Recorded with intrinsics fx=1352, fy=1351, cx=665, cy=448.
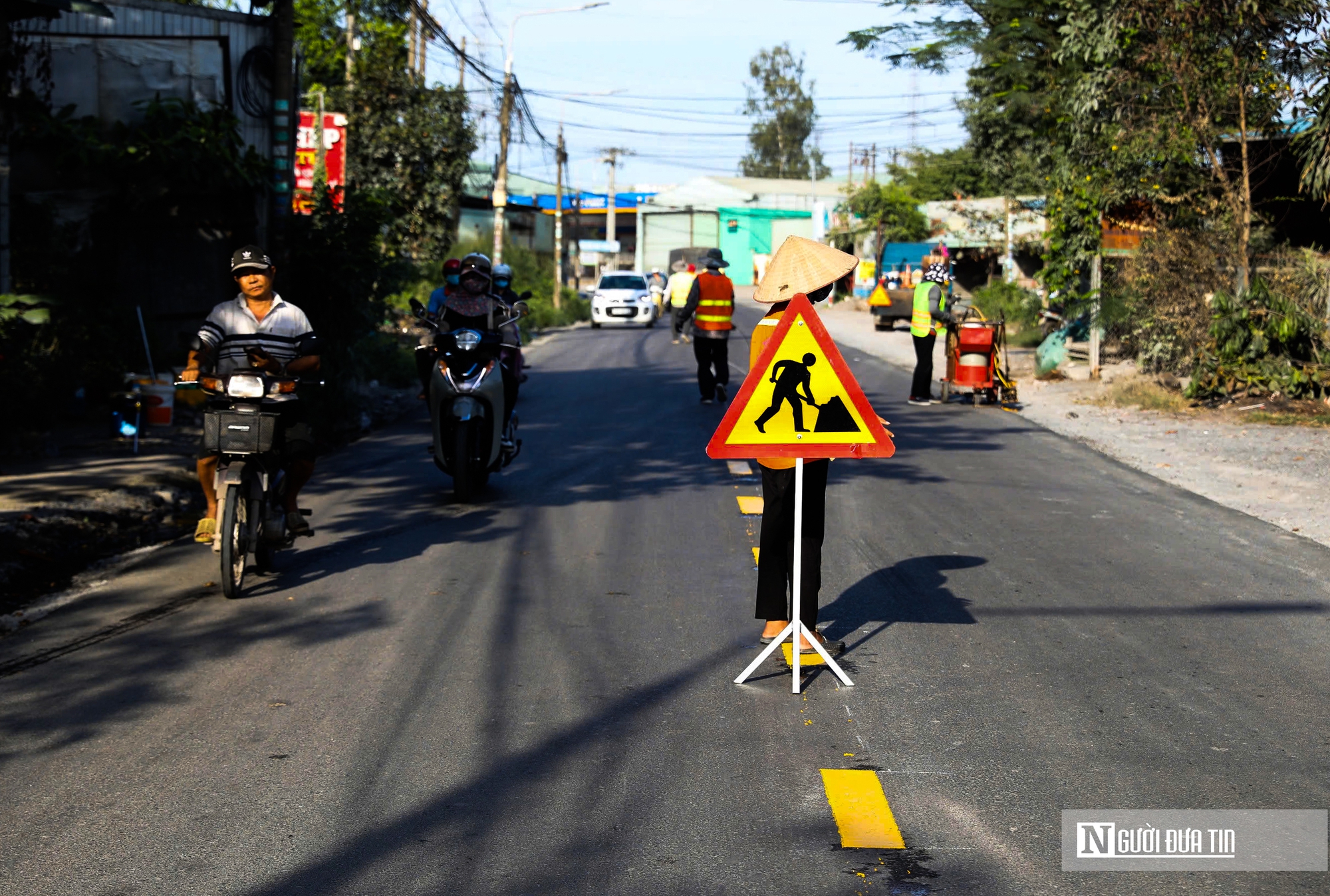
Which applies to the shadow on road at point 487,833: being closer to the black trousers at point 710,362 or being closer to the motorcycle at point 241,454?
the motorcycle at point 241,454

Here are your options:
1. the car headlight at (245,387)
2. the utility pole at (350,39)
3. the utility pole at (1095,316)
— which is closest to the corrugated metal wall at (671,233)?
the utility pole at (350,39)

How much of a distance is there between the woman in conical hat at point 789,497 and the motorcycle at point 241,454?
9.75 feet

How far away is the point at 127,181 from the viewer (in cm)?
1595

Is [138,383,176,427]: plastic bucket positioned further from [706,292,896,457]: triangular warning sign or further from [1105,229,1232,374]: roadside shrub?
[1105,229,1232,374]: roadside shrub

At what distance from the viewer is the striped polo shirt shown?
25.9 feet

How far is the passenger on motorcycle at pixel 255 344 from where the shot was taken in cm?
782

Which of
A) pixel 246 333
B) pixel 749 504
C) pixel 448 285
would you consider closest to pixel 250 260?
pixel 246 333

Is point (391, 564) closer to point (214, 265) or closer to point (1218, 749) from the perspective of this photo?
point (1218, 749)

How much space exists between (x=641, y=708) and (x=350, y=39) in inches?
1202

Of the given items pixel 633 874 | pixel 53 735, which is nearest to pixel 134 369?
pixel 53 735

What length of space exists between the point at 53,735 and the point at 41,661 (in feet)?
3.94

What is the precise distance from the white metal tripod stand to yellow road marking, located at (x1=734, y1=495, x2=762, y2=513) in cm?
409

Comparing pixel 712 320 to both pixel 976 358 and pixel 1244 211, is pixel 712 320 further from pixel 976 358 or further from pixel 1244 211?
pixel 1244 211

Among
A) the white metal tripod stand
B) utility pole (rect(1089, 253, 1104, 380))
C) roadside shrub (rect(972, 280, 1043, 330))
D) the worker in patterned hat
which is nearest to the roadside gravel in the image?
utility pole (rect(1089, 253, 1104, 380))
